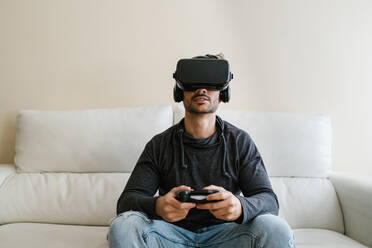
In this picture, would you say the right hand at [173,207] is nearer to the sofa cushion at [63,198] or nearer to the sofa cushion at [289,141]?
the sofa cushion at [63,198]

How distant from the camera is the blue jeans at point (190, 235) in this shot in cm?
89

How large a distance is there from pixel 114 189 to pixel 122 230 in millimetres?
695

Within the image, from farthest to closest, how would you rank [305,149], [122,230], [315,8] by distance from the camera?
1. [315,8]
2. [305,149]
3. [122,230]

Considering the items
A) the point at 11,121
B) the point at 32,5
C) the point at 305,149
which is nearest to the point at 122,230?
the point at 305,149

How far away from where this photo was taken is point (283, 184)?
1.60 m

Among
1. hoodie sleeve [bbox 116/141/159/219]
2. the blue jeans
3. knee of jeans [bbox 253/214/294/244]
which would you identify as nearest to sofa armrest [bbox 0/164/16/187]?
hoodie sleeve [bbox 116/141/159/219]

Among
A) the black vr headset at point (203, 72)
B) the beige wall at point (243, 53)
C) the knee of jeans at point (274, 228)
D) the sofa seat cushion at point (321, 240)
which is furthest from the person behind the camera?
the beige wall at point (243, 53)

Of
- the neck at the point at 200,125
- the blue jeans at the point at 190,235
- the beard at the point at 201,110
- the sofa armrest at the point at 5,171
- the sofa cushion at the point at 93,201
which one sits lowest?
the sofa cushion at the point at 93,201

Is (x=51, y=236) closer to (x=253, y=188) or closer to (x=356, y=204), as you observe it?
(x=253, y=188)

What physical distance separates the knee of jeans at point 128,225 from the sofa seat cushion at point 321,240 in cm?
73

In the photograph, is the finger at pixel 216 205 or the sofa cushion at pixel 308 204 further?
the sofa cushion at pixel 308 204

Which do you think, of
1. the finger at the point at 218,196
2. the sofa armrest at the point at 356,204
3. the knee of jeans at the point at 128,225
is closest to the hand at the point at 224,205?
the finger at the point at 218,196

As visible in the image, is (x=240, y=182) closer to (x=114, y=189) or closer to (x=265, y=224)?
(x=265, y=224)

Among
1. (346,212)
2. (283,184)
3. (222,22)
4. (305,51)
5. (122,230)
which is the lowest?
(346,212)
